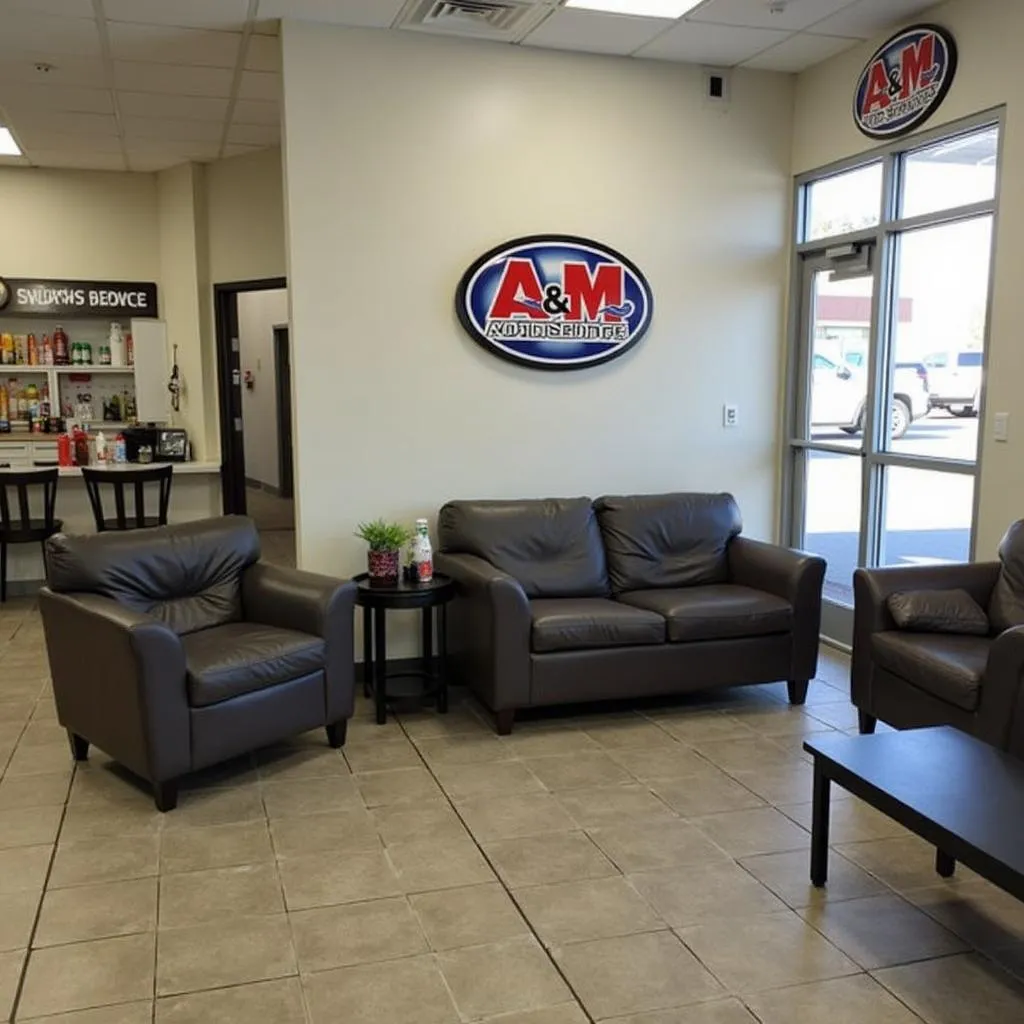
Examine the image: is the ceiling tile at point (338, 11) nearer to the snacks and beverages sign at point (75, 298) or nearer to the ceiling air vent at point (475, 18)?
the ceiling air vent at point (475, 18)

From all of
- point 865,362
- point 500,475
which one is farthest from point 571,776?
point 865,362

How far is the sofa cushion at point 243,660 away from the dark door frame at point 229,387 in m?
3.63

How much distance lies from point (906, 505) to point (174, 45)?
4108 millimetres

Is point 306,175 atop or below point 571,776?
atop

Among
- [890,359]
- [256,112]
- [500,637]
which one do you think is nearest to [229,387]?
→ [256,112]

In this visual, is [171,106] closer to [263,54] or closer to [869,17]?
[263,54]

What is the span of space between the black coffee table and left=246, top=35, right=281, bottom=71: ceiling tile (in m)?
3.85

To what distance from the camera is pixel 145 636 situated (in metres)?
3.12

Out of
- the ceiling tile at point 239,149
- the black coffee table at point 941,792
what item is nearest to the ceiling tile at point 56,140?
the ceiling tile at point 239,149

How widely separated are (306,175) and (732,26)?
203 cm

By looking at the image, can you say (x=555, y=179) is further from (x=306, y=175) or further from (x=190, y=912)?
(x=190, y=912)

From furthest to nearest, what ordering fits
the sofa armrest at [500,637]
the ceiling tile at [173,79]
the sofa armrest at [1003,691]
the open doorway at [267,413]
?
the open doorway at [267,413] < the ceiling tile at [173,79] < the sofa armrest at [500,637] < the sofa armrest at [1003,691]

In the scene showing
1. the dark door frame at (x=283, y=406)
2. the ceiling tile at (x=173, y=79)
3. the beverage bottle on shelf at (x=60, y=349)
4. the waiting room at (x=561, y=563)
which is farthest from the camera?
the dark door frame at (x=283, y=406)

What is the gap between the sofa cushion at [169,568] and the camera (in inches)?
141
